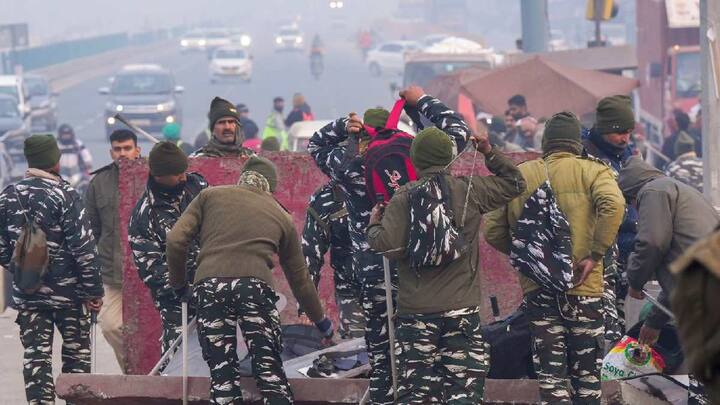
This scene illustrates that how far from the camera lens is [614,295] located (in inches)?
342

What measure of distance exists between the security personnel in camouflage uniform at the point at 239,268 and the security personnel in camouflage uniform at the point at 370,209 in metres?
0.45

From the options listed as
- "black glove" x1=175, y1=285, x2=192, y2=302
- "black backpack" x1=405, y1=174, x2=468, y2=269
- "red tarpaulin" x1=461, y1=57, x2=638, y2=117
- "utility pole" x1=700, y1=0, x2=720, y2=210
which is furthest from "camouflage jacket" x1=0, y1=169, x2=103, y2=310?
"red tarpaulin" x1=461, y1=57, x2=638, y2=117

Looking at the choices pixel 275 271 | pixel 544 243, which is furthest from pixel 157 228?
pixel 544 243

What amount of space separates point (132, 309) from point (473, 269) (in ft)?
11.9

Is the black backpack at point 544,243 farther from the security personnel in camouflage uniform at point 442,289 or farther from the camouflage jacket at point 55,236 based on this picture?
the camouflage jacket at point 55,236

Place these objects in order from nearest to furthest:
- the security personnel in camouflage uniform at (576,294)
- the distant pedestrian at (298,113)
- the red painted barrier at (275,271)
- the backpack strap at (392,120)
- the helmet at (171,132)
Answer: the security personnel in camouflage uniform at (576,294) → the backpack strap at (392,120) → the red painted barrier at (275,271) → the helmet at (171,132) → the distant pedestrian at (298,113)

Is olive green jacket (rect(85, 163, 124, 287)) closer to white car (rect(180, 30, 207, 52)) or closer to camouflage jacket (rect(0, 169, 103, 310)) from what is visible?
camouflage jacket (rect(0, 169, 103, 310))

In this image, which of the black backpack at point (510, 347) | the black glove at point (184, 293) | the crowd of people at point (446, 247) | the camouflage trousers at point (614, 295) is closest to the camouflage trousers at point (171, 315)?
the crowd of people at point (446, 247)

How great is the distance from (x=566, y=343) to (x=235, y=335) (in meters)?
1.78

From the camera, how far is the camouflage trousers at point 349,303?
9430mm

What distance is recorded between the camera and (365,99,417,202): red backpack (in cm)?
811

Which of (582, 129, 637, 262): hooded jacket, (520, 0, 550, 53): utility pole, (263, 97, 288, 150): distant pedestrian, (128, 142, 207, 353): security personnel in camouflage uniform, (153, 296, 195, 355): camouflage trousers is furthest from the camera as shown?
(520, 0, 550, 53): utility pole

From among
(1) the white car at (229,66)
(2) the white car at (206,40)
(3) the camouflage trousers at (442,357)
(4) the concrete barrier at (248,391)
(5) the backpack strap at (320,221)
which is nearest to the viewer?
(3) the camouflage trousers at (442,357)

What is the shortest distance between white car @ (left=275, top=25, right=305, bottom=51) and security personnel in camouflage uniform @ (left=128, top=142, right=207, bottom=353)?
8264cm
